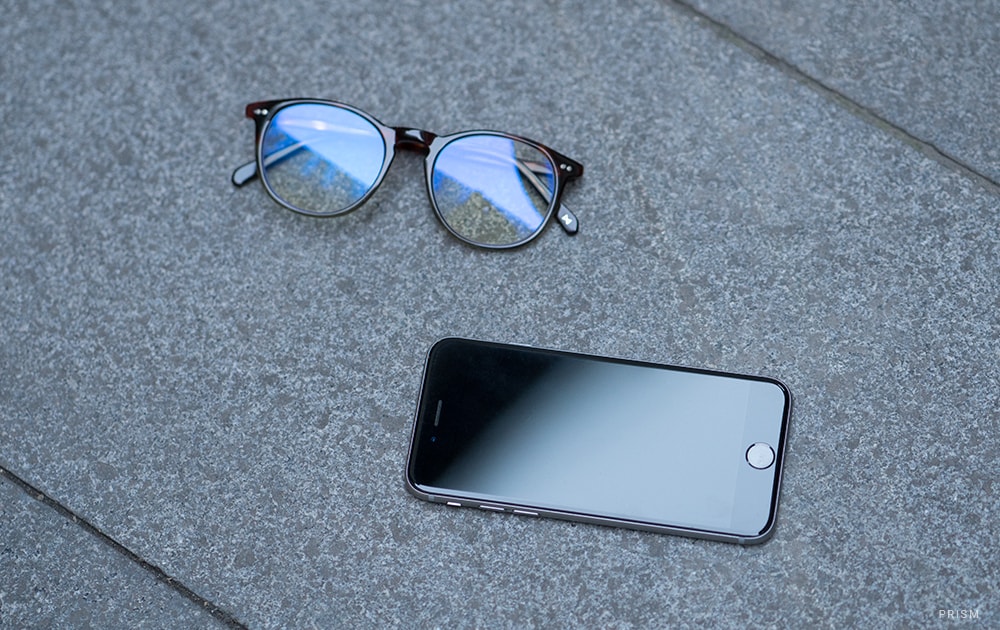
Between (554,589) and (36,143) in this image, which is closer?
(554,589)

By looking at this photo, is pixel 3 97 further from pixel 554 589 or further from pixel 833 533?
pixel 833 533

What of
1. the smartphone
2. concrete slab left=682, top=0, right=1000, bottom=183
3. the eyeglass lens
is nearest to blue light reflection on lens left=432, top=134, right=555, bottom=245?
the eyeglass lens

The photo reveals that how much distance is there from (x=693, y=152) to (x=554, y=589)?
1.25ft

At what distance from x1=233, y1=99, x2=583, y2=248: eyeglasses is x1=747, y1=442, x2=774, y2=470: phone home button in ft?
0.75

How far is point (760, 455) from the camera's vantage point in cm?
71

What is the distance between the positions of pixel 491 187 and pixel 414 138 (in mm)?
77

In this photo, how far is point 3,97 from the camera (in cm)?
88

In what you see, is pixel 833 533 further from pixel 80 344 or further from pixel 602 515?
pixel 80 344

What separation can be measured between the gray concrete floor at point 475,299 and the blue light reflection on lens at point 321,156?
0.02 meters

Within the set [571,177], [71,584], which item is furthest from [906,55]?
[71,584]

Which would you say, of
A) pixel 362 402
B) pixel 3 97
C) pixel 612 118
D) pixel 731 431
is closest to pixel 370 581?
pixel 362 402

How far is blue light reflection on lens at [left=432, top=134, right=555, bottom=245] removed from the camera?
2.61 feet

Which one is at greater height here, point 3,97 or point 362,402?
point 3,97

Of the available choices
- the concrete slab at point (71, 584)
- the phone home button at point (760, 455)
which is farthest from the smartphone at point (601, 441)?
the concrete slab at point (71, 584)
